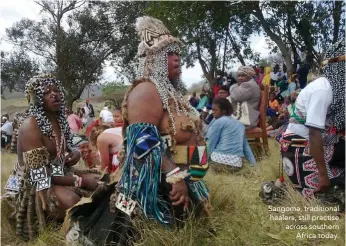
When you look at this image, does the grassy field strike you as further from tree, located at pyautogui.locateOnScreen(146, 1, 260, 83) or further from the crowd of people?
tree, located at pyautogui.locateOnScreen(146, 1, 260, 83)

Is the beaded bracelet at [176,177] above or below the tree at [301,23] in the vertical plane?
below

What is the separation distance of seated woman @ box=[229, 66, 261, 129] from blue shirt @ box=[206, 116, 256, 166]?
31.1 inches

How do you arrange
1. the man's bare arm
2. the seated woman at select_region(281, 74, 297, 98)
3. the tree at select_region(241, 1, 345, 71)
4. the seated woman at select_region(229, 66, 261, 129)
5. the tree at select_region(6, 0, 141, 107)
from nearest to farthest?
the man's bare arm
the seated woman at select_region(229, 66, 261, 129)
the seated woman at select_region(281, 74, 297, 98)
the tree at select_region(241, 1, 345, 71)
the tree at select_region(6, 0, 141, 107)

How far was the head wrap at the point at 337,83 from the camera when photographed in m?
3.34

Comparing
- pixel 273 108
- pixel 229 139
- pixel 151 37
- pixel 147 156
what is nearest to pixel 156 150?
pixel 147 156

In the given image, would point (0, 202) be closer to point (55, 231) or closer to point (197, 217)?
point (55, 231)

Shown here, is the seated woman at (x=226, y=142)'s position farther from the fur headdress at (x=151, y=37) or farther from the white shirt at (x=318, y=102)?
the fur headdress at (x=151, y=37)

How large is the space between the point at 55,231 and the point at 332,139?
7.76 ft

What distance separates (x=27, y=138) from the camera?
3.72m

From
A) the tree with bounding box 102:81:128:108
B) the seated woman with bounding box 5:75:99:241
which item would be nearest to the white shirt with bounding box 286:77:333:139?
the seated woman with bounding box 5:75:99:241

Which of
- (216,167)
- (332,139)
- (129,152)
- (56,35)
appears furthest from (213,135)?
(56,35)

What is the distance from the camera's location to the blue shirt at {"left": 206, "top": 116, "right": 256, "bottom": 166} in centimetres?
607

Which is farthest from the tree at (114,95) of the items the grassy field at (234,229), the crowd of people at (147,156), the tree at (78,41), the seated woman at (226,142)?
the grassy field at (234,229)

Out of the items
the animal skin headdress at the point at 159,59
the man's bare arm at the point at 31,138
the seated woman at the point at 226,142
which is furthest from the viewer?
the seated woman at the point at 226,142
